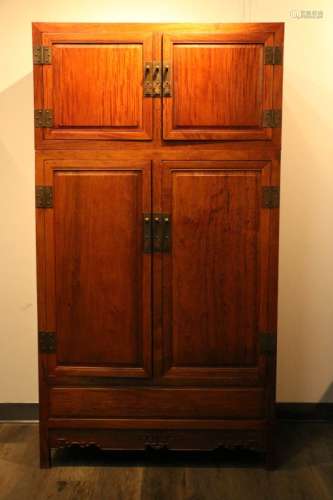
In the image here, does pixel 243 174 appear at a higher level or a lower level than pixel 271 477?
higher

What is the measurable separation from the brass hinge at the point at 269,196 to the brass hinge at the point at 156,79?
0.56 m

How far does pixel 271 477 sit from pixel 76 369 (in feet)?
3.14

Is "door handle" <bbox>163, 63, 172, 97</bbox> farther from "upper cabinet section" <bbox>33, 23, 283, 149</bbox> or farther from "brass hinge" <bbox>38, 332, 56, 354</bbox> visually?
"brass hinge" <bbox>38, 332, 56, 354</bbox>

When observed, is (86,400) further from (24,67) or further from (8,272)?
(24,67)

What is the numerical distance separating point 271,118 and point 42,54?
96cm

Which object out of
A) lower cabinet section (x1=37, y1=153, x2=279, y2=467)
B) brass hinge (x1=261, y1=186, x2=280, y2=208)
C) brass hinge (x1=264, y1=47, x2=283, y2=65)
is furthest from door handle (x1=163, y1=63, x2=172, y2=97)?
brass hinge (x1=261, y1=186, x2=280, y2=208)

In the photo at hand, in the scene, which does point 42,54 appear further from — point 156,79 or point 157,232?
point 157,232

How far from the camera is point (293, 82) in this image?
2.93m

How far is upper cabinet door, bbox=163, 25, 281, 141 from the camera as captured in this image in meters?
2.35

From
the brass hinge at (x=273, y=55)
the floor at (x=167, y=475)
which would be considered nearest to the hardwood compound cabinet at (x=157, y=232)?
the brass hinge at (x=273, y=55)

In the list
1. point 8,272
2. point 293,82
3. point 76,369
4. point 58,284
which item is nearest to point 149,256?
point 58,284

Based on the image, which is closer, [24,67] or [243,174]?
[243,174]

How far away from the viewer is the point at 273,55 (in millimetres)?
2352

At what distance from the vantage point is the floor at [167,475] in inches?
93.4
